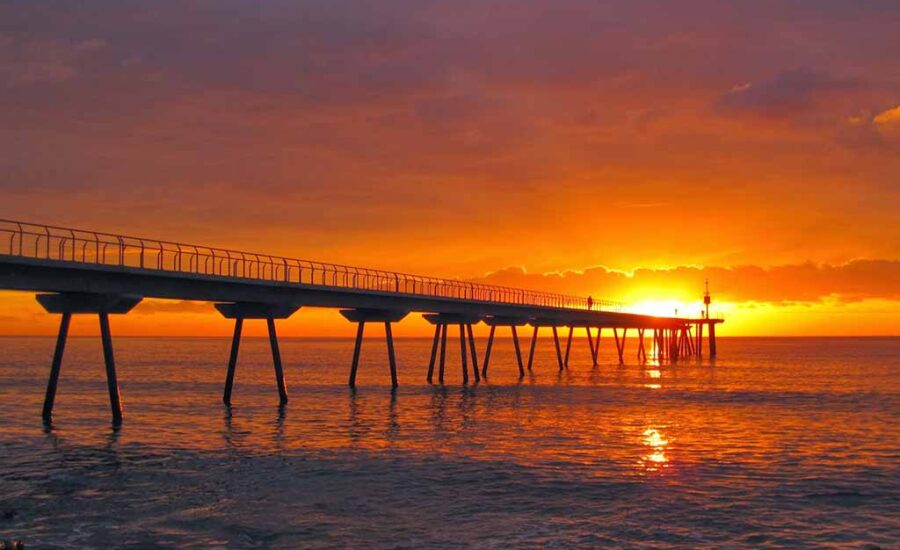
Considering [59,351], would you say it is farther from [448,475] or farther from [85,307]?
[448,475]

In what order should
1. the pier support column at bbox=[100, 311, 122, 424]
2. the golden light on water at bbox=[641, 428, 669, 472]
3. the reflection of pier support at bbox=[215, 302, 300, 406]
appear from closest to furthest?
the golden light on water at bbox=[641, 428, 669, 472]
the pier support column at bbox=[100, 311, 122, 424]
the reflection of pier support at bbox=[215, 302, 300, 406]

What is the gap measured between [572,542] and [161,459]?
1740cm

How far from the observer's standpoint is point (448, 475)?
92.9 ft

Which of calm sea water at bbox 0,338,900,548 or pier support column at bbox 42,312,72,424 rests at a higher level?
pier support column at bbox 42,312,72,424

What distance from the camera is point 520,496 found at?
2495 cm

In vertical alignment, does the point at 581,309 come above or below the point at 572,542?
above

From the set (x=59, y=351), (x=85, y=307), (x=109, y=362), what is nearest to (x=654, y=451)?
(x=109, y=362)

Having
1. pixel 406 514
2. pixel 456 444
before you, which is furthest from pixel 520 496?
pixel 456 444

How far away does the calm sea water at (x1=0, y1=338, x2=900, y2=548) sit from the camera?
68.6 feet

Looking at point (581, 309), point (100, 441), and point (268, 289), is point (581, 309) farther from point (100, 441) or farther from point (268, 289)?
point (100, 441)

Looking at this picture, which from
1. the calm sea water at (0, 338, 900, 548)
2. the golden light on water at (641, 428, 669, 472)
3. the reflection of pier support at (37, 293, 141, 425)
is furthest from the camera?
the reflection of pier support at (37, 293, 141, 425)

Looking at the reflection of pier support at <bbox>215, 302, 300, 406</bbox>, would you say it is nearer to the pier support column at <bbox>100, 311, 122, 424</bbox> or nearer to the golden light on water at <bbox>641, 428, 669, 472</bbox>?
the pier support column at <bbox>100, 311, 122, 424</bbox>

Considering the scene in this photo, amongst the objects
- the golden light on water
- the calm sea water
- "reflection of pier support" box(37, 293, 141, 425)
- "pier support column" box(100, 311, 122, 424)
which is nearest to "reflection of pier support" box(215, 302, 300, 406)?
the calm sea water

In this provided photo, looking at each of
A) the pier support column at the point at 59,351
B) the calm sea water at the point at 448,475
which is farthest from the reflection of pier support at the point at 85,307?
the calm sea water at the point at 448,475
